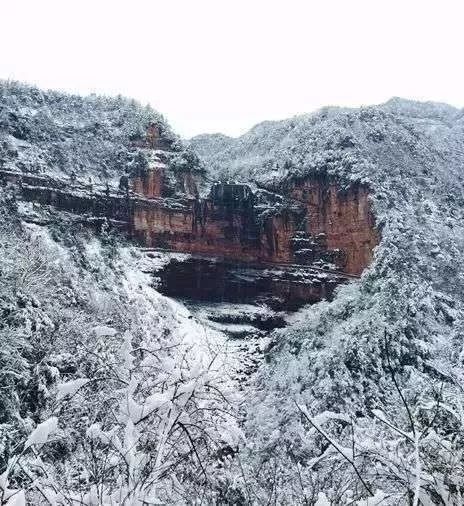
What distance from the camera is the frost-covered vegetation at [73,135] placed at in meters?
40.6

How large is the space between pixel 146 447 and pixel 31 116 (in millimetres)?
42349

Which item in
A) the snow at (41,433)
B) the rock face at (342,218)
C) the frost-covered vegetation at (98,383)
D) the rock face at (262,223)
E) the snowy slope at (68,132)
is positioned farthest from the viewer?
the rock face at (262,223)

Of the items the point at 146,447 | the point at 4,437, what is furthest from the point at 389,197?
the point at 146,447

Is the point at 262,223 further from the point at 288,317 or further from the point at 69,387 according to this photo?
the point at 69,387

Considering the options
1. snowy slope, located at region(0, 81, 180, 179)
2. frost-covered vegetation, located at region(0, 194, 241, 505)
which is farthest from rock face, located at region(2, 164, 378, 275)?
frost-covered vegetation, located at region(0, 194, 241, 505)

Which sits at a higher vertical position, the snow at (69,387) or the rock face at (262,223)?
the rock face at (262,223)

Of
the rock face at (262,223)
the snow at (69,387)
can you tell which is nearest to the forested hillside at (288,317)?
the rock face at (262,223)

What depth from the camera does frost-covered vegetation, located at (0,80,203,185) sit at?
40625mm

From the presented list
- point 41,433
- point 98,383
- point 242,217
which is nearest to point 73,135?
point 242,217

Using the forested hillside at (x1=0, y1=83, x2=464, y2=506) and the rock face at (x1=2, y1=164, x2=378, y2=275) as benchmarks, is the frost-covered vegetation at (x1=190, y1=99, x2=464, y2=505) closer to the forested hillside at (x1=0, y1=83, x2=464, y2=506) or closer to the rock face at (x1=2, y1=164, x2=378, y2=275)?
the forested hillside at (x1=0, y1=83, x2=464, y2=506)

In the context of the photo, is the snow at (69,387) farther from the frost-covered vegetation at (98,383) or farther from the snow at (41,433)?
the snow at (41,433)

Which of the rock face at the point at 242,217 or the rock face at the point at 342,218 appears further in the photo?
the rock face at the point at 242,217

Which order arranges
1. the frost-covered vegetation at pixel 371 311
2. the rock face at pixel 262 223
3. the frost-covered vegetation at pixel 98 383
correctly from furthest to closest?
the rock face at pixel 262 223 < the frost-covered vegetation at pixel 371 311 < the frost-covered vegetation at pixel 98 383

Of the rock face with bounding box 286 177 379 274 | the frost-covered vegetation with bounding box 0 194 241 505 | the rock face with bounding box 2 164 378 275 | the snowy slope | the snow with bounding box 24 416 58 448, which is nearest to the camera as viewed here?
the snow with bounding box 24 416 58 448
